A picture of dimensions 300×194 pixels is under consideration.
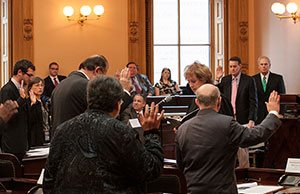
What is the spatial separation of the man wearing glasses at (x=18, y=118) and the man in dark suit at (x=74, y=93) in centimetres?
98

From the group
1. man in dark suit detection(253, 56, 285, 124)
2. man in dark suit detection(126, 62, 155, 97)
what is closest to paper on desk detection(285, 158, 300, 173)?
man in dark suit detection(253, 56, 285, 124)

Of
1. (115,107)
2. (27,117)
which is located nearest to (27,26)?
(27,117)

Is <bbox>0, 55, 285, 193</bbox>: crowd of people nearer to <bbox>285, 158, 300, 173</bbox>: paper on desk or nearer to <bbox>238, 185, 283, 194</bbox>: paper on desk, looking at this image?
<bbox>238, 185, 283, 194</bbox>: paper on desk

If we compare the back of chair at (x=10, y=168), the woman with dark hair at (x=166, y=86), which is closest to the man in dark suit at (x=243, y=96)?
the back of chair at (x=10, y=168)

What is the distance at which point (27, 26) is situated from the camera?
440 inches

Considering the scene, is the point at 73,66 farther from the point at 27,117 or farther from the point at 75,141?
the point at 75,141

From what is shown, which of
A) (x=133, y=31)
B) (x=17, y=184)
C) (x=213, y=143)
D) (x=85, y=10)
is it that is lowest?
(x=17, y=184)

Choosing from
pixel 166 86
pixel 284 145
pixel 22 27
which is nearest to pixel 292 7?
pixel 166 86

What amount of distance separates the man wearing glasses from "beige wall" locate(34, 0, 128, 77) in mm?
6218

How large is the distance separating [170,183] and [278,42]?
7.63 m

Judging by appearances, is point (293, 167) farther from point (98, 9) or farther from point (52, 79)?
point (98, 9)

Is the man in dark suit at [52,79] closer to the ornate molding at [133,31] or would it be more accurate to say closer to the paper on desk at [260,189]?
the ornate molding at [133,31]

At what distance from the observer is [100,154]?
2.27 metres

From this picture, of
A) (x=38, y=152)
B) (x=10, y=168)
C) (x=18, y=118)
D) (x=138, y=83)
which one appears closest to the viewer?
(x=10, y=168)
